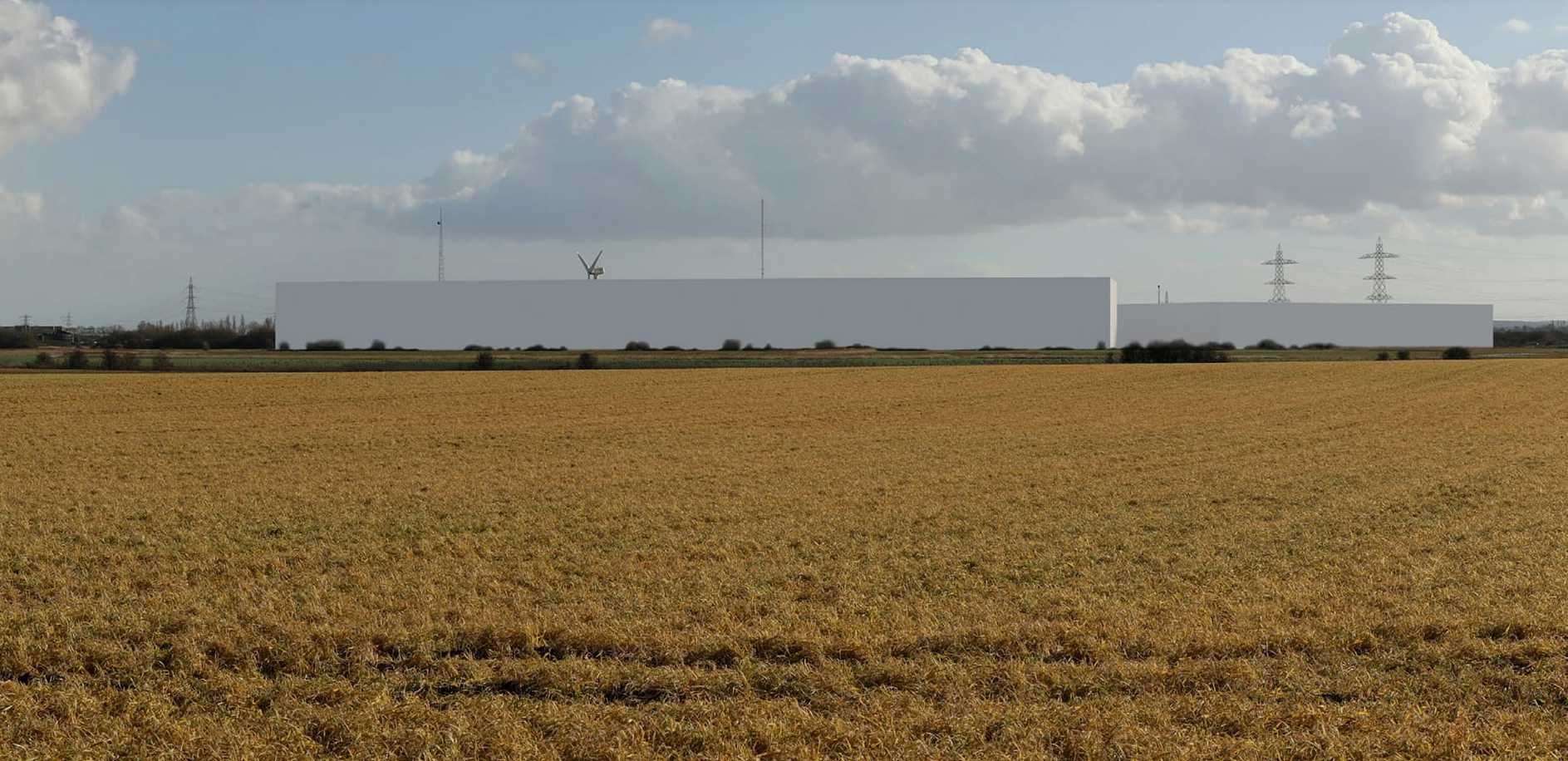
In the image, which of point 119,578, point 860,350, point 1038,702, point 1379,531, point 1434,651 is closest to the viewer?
point 1038,702

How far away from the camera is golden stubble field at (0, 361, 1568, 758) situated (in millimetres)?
6496

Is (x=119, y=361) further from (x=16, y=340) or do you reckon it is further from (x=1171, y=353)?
(x=1171, y=353)

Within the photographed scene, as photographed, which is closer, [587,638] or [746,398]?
[587,638]

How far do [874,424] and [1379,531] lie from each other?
16393mm

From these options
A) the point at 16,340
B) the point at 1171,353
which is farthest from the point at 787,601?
the point at 16,340

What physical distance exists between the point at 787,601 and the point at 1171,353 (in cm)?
5526

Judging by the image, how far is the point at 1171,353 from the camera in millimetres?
61188

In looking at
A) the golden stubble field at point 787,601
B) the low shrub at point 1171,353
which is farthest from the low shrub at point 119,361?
the low shrub at point 1171,353

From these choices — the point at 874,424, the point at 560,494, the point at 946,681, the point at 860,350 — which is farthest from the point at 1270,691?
the point at 860,350

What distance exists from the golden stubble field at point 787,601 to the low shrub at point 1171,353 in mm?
38010

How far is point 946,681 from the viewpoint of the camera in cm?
721

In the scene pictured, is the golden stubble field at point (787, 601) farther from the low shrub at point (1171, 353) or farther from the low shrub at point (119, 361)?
the low shrub at point (1171, 353)

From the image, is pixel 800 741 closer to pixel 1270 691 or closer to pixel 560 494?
pixel 1270 691

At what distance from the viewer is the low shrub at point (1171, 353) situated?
60781 millimetres
